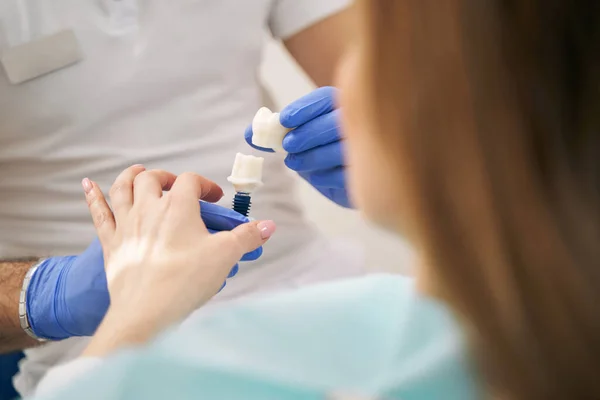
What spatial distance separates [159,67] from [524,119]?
60 centimetres

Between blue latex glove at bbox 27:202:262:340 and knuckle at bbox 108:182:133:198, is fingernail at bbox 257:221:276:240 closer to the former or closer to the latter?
blue latex glove at bbox 27:202:262:340

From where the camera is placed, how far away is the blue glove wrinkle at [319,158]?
624 millimetres

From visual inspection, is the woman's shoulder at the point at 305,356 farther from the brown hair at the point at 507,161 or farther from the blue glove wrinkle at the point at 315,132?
the blue glove wrinkle at the point at 315,132

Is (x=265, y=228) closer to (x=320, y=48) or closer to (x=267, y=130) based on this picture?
(x=267, y=130)

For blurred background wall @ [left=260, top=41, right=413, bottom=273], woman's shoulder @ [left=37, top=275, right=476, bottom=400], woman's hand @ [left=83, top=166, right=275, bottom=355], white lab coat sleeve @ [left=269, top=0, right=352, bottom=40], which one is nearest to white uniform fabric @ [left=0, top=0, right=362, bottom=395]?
white lab coat sleeve @ [left=269, top=0, right=352, bottom=40]

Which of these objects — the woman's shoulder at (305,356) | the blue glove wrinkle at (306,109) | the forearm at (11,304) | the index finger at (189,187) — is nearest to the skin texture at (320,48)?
the forearm at (11,304)

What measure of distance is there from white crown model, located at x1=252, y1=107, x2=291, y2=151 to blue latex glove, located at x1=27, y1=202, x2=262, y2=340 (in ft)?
0.31

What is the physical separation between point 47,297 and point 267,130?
0.31 meters

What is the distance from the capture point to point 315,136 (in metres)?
0.61

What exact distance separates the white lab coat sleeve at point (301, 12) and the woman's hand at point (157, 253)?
1.31 feet

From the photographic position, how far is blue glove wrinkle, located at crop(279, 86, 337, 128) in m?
0.60

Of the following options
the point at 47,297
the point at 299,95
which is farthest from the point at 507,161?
the point at 299,95

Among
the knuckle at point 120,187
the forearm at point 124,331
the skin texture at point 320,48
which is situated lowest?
the forearm at point 124,331

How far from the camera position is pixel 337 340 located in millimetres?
358
